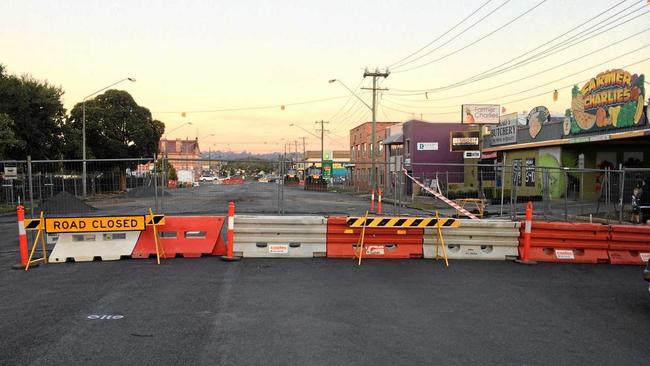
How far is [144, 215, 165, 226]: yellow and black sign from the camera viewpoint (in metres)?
9.88

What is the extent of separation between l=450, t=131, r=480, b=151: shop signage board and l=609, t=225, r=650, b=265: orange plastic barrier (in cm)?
3038

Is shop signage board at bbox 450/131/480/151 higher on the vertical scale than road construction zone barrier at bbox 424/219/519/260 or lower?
higher

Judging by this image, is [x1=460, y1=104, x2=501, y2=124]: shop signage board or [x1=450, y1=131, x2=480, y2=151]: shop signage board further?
[x1=460, y1=104, x2=501, y2=124]: shop signage board

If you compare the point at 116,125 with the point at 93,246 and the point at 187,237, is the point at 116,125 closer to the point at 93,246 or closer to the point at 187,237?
the point at 93,246

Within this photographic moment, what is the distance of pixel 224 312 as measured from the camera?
6.37 metres

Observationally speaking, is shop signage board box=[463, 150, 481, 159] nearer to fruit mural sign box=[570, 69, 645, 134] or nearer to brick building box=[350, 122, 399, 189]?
brick building box=[350, 122, 399, 189]

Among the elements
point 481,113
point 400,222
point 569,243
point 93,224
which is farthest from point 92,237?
point 481,113

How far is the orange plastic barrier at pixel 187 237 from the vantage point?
33.4 ft

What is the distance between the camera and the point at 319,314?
634cm

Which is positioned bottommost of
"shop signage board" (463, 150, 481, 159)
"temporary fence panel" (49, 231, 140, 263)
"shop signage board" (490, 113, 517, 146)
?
"temporary fence panel" (49, 231, 140, 263)

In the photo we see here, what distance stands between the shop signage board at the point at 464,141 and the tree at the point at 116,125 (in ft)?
94.7

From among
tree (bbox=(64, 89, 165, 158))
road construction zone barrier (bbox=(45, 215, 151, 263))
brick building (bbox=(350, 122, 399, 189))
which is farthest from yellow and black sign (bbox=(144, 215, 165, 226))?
brick building (bbox=(350, 122, 399, 189))

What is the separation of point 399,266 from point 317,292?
264 centimetres

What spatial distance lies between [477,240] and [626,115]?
651 inches
